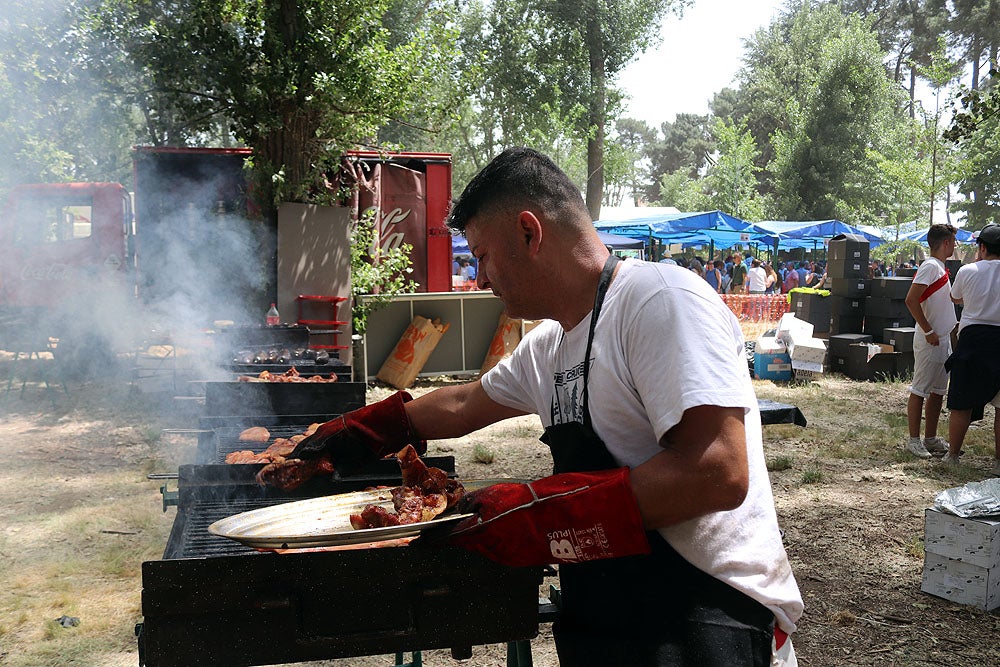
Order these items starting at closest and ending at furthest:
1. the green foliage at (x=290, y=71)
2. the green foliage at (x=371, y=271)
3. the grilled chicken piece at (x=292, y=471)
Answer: the grilled chicken piece at (x=292, y=471) → the green foliage at (x=290, y=71) → the green foliage at (x=371, y=271)

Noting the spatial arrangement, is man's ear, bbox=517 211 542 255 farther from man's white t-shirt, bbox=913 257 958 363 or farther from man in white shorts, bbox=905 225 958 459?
man's white t-shirt, bbox=913 257 958 363

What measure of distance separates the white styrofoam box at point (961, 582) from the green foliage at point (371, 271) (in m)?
7.97

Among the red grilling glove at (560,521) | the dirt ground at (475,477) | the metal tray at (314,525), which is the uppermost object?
the red grilling glove at (560,521)

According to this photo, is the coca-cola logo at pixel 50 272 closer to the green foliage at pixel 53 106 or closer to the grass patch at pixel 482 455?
the green foliage at pixel 53 106

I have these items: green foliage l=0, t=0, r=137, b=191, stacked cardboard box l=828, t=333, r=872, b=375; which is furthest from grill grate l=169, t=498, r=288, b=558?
stacked cardboard box l=828, t=333, r=872, b=375

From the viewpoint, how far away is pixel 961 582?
4570mm

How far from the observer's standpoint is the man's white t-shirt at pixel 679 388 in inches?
60.5

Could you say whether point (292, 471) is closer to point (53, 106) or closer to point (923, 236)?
point (53, 106)

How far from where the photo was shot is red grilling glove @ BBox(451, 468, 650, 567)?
1581mm

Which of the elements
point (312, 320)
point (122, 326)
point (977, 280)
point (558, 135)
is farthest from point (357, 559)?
point (558, 135)

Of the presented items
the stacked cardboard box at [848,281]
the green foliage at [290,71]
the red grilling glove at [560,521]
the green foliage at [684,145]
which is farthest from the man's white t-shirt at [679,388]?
the green foliage at [684,145]

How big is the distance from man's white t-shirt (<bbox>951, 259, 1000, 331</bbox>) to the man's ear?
6.29 meters

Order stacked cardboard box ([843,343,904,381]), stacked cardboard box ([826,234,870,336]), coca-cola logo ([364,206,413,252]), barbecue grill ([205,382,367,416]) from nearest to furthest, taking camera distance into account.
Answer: barbecue grill ([205,382,367,416]), coca-cola logo ([364,206,413,252]), stacked cardboard box ([843,343,904,381]), stacked cardboard box ([826,234,870,336])

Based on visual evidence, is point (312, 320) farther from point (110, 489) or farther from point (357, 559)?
point (357, 559)
